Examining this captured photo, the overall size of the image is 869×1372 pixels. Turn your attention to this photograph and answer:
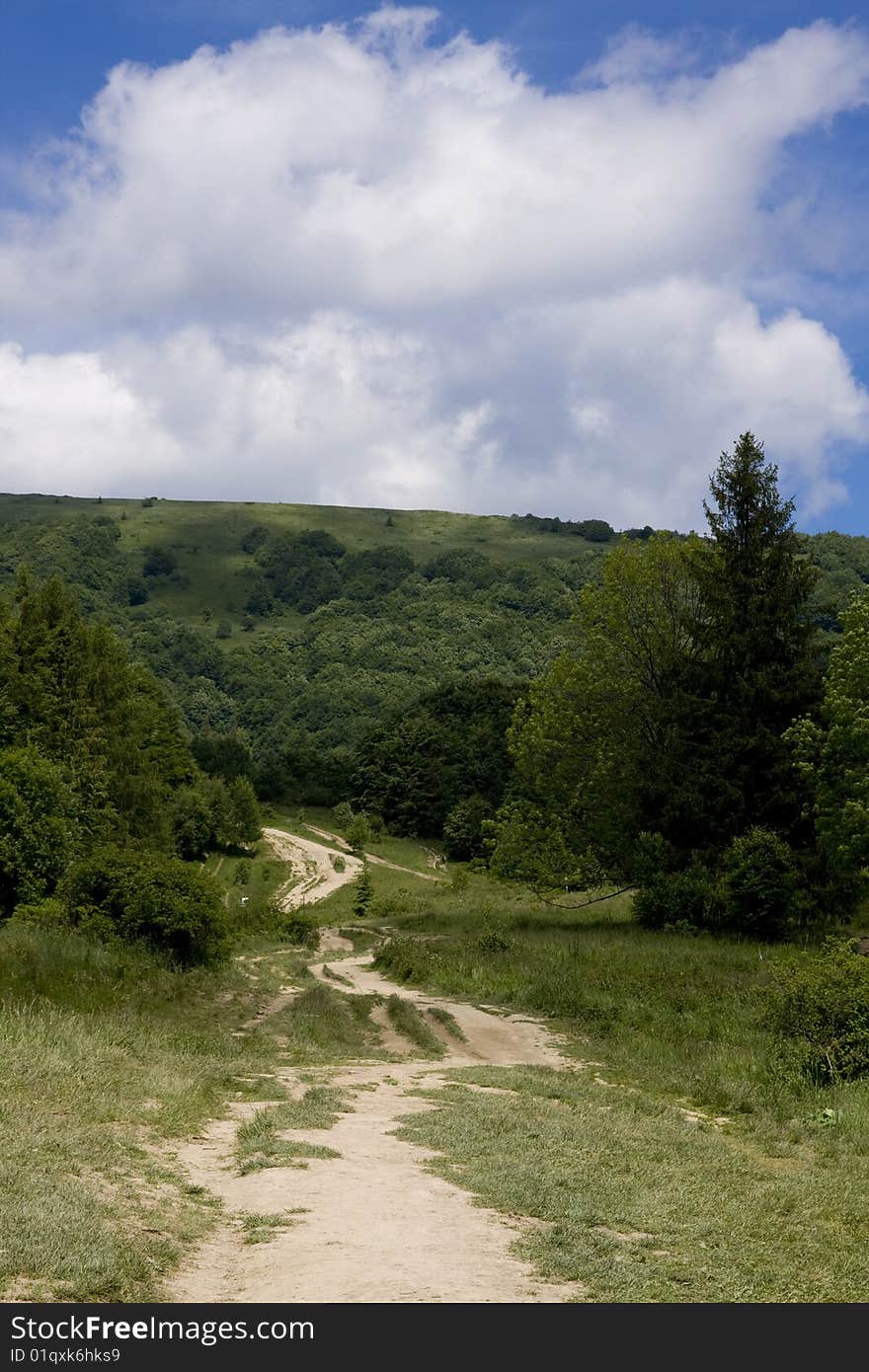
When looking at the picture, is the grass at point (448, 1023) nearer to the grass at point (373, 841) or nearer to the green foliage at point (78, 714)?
the green foliage at point (78, 714)

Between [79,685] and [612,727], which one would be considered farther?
[79,685]

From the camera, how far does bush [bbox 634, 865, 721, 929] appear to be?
1326 inches

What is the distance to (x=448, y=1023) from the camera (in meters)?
20.4

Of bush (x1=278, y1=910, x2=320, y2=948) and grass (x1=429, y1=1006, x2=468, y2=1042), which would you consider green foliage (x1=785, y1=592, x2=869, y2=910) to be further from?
bush (x1=278, y1=910, x2=320, y2=948)

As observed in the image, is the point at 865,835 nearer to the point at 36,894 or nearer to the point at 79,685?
the point at 36,894

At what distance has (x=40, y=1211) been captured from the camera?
23.6 feet

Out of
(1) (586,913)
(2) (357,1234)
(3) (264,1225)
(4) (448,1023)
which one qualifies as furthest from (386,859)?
(2) (357,1234)

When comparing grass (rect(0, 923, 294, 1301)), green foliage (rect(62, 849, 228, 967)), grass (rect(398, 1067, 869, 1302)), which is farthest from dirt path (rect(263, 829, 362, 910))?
grass (rect(398, 1067, 869, 1302))

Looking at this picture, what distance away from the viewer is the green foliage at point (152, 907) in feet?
78.3

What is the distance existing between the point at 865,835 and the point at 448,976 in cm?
1200

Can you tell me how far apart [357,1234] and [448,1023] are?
13.0 metres

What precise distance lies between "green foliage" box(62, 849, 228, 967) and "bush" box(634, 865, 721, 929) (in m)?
15.6
